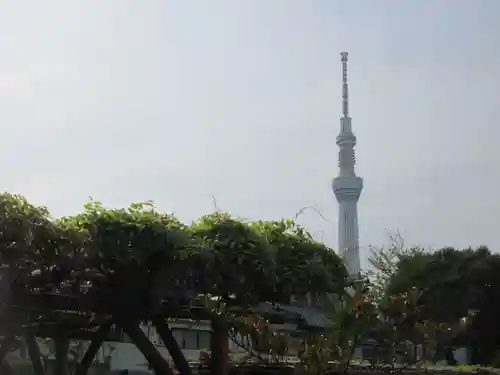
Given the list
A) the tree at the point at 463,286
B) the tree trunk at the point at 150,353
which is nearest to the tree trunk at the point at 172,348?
the tree trunk at the point at 150,353

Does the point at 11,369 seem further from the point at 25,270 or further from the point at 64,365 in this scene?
the point at 25,270

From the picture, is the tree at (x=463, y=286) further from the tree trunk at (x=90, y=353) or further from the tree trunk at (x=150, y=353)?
the tree trunk at (x=150, y=353)

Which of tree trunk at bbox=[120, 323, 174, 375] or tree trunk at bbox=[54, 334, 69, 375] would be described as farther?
tree trunk at bbox=[54, 334, 69, 375]

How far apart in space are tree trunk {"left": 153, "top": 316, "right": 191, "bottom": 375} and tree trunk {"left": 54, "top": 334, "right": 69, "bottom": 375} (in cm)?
327

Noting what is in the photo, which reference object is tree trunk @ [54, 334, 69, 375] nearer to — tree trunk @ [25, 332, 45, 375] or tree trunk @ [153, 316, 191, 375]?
tree trunk @ [25, 332, 45, 375]

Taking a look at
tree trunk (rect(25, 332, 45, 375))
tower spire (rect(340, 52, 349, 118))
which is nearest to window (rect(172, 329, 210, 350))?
tree trunk (rect(25, 332, 45, 375))

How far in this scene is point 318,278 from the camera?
56.7ft

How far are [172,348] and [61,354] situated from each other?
165 inches

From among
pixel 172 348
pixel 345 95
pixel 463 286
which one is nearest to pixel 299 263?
pixel 172 348

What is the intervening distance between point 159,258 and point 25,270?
8.32ft

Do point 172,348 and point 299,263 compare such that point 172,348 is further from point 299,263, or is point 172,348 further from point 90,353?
point 299,263

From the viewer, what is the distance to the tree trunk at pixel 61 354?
19.2m

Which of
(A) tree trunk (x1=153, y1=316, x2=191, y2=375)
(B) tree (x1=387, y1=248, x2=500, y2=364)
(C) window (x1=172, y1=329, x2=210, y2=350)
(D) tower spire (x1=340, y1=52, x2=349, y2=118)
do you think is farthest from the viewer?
(D) tower spire (x1=340, y1=52, x2=349, y2=118)

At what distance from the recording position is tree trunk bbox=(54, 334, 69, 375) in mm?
19156
